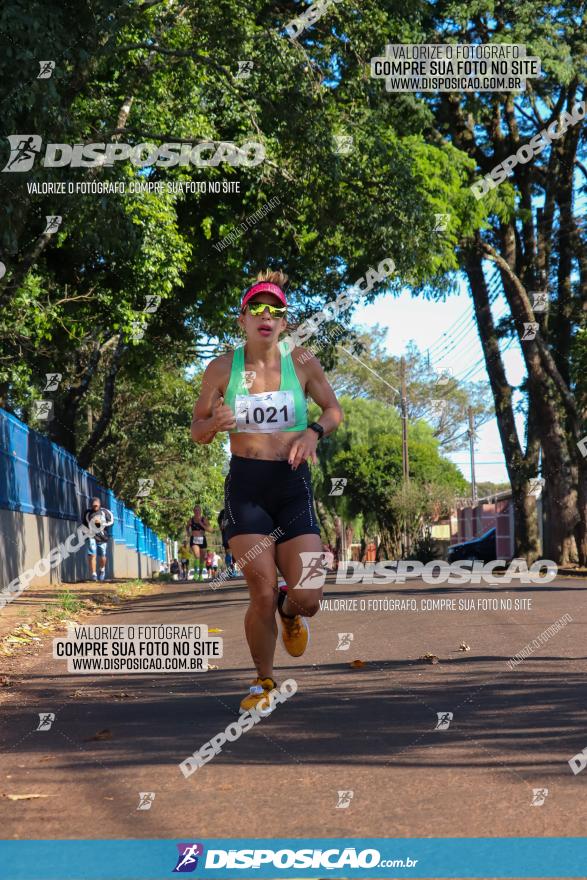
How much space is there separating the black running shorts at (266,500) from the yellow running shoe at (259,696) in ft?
2.35

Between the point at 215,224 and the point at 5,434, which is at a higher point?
the point at 215,224

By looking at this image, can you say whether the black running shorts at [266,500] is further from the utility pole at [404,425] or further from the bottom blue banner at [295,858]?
the utility pole at [404,425]

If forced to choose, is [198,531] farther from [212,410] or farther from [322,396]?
[212,410]

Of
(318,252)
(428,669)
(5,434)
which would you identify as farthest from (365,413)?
(428,669)

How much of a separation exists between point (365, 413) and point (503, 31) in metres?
41.7

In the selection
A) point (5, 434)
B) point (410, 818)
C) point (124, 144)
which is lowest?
point (410, 818)

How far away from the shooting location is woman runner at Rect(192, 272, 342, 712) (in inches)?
252

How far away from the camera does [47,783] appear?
477cm

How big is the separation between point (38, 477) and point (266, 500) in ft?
54.7

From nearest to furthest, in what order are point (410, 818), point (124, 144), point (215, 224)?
point (410, 818) < point (124, 144) < point (215, 224)

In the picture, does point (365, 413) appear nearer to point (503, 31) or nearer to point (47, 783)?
point (503, 31)

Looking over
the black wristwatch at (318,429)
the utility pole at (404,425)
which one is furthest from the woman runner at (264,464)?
the utility pole at (404,425)

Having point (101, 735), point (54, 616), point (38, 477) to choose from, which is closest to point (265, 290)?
point (101, 735)

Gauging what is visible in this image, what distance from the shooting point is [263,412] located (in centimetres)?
639
